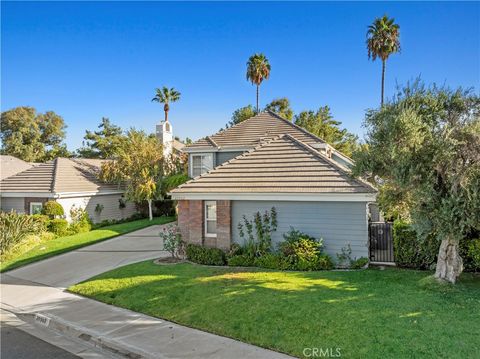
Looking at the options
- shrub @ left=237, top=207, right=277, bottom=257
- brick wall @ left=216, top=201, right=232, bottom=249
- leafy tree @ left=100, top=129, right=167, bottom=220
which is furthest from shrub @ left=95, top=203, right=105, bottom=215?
shrub @ left=237, top=207, right=277, bottom=257

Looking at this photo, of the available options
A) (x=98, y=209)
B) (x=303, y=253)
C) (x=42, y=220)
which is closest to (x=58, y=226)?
(x=42, y=220)

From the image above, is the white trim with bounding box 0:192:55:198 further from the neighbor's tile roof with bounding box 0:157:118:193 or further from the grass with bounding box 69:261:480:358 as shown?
the grass with bounding box 69:261:480:358

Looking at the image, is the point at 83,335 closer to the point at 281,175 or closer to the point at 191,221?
the point at 191,221

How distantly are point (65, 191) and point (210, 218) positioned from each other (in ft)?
46.2

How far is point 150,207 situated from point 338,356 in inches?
909

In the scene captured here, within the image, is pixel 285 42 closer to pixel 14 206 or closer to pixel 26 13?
pixel 26 13

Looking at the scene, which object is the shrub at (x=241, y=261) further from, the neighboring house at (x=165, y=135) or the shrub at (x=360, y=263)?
the neighboring house at (x=165, y=135)

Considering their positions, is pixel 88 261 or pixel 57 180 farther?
pixel 57 180

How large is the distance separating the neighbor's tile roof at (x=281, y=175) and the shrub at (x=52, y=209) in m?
12.1

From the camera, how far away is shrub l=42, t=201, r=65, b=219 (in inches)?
858

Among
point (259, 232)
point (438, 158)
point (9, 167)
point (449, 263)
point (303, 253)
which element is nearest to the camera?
point (438, 158)

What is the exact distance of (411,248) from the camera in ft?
36.8

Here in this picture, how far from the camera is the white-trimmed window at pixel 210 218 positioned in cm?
1411

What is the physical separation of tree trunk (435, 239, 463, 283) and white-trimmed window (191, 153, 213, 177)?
15.6m
